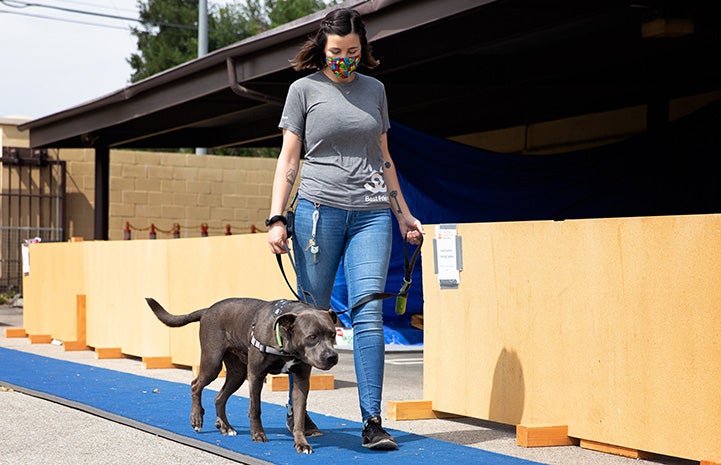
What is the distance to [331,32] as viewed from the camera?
203 inches

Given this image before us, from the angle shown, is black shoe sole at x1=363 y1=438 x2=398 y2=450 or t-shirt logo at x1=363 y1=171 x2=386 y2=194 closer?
black shoe sole at x1=363 y1=438 x2=398 y2=450

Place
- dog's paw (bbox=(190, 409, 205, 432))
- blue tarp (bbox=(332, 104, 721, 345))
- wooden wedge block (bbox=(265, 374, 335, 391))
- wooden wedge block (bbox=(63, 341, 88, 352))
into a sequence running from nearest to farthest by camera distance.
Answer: dog's paw (bbox=(190, 409, 205, 432)) < wooden wedge block (bbox=(265, 374, 335, 391)) < blue tarp (bbox=(332, 104, 721, 345)) < wooden wedge block (bbox=(63, 341, 88, 352))

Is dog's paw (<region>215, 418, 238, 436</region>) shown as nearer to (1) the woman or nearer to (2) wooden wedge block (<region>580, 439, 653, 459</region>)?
(1) the woman

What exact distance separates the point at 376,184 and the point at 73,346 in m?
7.03

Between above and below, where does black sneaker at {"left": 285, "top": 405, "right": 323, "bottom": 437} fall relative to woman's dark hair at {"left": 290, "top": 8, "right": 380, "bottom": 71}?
below

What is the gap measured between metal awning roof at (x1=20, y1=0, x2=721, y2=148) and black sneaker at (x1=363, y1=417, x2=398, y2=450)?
375 cm

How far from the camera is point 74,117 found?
16172mm

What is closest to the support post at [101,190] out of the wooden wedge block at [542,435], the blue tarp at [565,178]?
the blue tarp at [565,178]

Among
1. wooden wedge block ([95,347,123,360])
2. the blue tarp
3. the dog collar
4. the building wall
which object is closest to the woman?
the dog collar

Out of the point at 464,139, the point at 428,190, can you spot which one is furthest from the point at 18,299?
the point at 428,190

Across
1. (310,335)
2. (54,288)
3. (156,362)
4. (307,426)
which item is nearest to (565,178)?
(156,362)

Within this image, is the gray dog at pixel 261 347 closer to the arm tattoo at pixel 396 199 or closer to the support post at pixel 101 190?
the arm tattoo at pixel 396 199

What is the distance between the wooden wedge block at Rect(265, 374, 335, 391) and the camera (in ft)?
26.3

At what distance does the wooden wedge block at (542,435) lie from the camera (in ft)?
18.4
